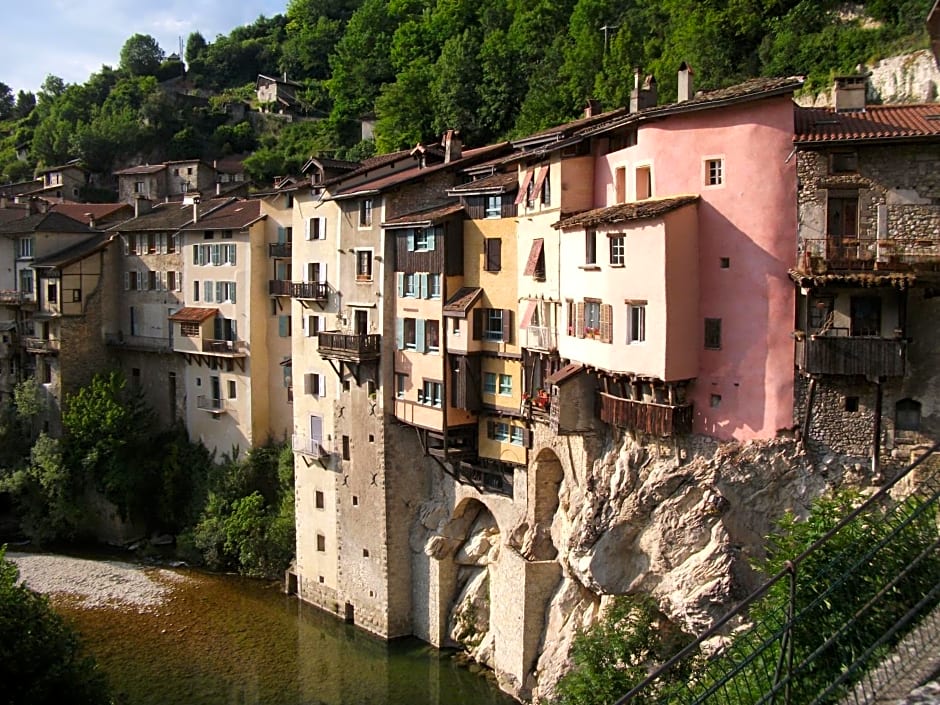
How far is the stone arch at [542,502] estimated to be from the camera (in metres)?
33.3

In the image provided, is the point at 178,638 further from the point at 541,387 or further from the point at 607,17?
the point at 607,17

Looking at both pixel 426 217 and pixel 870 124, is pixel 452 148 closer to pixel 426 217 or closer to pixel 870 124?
pixel 426 217

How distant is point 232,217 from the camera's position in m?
51.2

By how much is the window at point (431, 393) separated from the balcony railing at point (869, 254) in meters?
15.1

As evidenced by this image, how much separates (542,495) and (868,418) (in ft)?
39.1

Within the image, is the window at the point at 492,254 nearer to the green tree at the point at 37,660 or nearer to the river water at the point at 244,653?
the river water at the point at 244,653

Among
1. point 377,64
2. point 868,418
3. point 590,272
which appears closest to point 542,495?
point 590,272

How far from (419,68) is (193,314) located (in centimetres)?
3749

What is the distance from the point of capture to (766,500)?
26016mm

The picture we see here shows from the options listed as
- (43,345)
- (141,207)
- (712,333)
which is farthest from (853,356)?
(141,207)

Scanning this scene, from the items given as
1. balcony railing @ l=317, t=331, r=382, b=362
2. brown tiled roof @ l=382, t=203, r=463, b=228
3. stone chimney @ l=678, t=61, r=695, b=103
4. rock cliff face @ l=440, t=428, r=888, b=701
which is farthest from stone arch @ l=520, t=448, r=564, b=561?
stone chimney @ l=678, t=61, r=695, b=103

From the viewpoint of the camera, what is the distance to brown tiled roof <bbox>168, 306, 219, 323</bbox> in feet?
167

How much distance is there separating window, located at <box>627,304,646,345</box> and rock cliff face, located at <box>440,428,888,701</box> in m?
3.17

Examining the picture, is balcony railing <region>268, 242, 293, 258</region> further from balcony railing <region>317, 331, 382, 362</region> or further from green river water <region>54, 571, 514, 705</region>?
green river water <region>54, 571, 514, 705</region>
